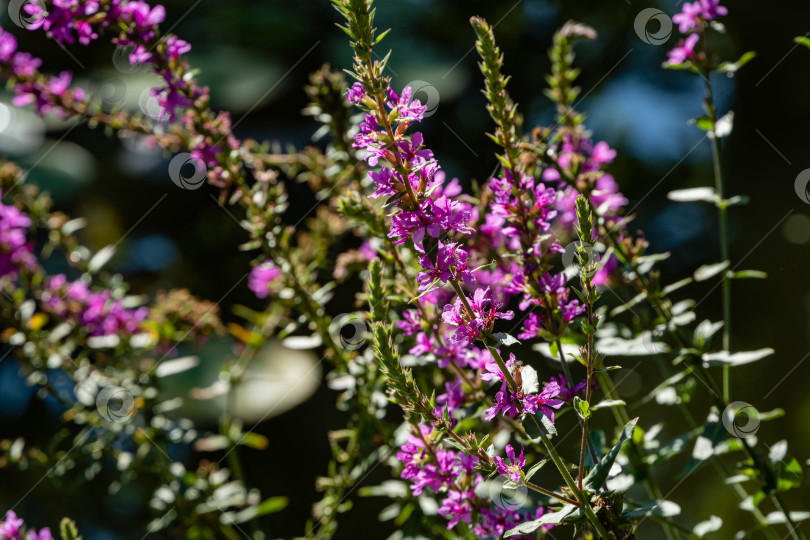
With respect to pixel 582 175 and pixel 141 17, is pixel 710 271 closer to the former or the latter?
pixel 582 175

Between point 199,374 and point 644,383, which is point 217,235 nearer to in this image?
point 199,374

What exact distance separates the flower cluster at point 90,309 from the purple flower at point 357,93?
65 cm

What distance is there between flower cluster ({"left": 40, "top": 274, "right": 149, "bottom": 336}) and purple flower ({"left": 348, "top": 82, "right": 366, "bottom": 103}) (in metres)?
0.65

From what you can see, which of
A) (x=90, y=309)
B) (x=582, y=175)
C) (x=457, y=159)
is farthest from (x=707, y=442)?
(x=457, y=159)

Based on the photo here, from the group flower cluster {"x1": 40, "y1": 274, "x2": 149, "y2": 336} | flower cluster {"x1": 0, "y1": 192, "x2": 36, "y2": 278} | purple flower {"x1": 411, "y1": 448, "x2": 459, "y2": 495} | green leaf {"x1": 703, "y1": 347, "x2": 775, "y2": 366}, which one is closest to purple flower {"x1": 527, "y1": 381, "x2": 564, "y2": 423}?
purple flower {"x1": 411, "y1": 448, "x2": 459, "y2": 495}

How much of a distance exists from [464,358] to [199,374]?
49.5 inches

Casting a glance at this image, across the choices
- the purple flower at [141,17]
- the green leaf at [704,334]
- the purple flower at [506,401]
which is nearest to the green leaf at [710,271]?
the green leaf at [704,334]

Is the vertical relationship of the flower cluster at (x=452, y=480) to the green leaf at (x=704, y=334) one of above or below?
below

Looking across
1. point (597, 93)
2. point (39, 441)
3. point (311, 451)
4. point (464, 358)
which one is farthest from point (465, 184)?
point (39, 441)

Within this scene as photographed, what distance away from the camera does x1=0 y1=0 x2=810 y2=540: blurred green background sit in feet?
5.00

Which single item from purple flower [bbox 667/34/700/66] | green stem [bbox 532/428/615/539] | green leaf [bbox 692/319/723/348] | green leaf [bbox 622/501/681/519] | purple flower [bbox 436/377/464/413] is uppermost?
purple flower [bbox 667/34/700/66]

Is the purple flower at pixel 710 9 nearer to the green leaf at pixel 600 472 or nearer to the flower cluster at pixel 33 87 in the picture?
the green leaf at pixel 600 472

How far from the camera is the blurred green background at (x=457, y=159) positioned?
1.52m

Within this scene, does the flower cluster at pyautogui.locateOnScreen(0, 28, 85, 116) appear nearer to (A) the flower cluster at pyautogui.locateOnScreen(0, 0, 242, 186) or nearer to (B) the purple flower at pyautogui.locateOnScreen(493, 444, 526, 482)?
(A) the flower cluster at pyautogui.locateOnScreen(0, 0, 242, 186)
